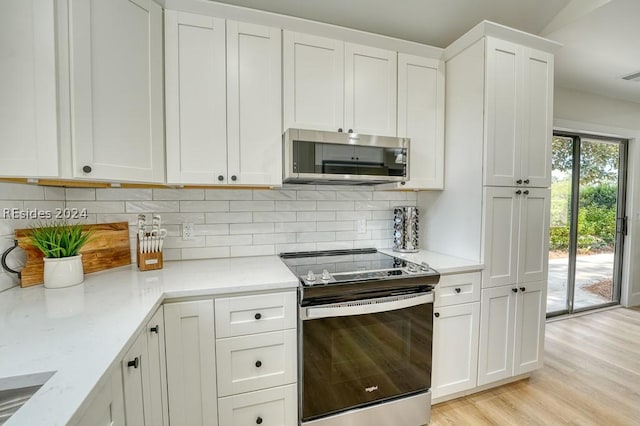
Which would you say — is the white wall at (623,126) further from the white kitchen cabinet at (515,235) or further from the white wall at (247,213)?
the white wall at (247,213)

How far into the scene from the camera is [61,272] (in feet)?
4.45

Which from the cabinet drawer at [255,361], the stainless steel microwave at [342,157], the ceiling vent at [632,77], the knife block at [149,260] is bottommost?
the cabinet drawer at [255,361]

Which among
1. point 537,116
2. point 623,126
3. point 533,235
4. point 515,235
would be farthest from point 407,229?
point 623,126

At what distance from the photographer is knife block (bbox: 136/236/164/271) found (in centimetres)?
168

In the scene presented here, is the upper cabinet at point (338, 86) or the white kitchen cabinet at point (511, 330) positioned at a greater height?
the upper cabinet at point (338, 86)

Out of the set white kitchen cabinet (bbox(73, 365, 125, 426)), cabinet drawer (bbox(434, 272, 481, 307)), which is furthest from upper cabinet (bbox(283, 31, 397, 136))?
white kitchen cabinet (bbox(73, 365, 125, 426))

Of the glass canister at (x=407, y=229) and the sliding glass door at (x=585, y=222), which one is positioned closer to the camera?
the glass canister at (x=407, y=229)

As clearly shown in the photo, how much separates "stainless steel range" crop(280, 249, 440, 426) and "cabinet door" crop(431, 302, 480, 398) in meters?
0.12

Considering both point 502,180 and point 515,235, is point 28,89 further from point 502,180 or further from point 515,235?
point 515,235

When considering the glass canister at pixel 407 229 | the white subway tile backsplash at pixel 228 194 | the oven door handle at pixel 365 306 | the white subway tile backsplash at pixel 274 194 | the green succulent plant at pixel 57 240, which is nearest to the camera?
the green succulent plant at pixel 57 240

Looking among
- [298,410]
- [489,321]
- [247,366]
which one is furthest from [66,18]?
[489,321]

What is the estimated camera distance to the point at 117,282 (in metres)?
1.46

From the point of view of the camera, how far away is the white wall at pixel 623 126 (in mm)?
3088

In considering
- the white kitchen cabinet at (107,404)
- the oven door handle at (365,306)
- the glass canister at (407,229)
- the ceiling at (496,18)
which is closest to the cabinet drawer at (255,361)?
the oven door handle at (365,306)
